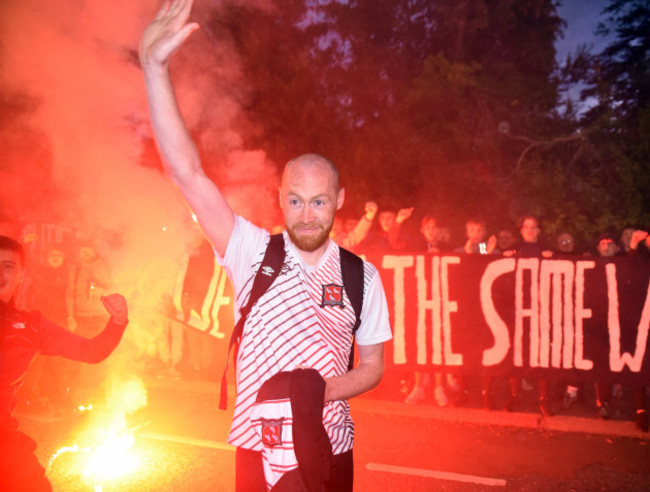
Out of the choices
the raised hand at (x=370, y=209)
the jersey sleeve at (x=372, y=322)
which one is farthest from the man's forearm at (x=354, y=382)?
the raised hand at (x=370, y=209)

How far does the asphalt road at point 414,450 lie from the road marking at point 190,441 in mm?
10

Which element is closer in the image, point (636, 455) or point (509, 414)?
point (636, 455)

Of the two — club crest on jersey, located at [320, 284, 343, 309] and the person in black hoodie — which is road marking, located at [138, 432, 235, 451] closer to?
the person in black hoodie

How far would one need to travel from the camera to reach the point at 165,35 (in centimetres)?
200

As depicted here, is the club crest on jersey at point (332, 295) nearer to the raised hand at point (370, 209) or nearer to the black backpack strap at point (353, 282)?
the black backpack strap at point (353, 282)

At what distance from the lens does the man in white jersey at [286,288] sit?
6.53 ft

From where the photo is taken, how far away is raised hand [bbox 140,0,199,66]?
197 cm

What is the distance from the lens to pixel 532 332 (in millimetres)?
6566

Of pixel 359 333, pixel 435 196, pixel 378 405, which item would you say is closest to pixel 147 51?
pixel 359 333

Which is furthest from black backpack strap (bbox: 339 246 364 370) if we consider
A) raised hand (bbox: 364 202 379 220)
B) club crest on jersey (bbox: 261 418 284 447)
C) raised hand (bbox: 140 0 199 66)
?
raised hand (bbox: 364 202 379 220)

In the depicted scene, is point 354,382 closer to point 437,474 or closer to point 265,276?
point 265,276

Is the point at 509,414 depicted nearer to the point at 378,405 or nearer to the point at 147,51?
the point at 378,405

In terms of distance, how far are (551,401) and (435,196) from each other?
9.42 meters

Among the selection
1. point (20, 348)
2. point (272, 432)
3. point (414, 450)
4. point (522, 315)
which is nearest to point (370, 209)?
point (522, 315)
